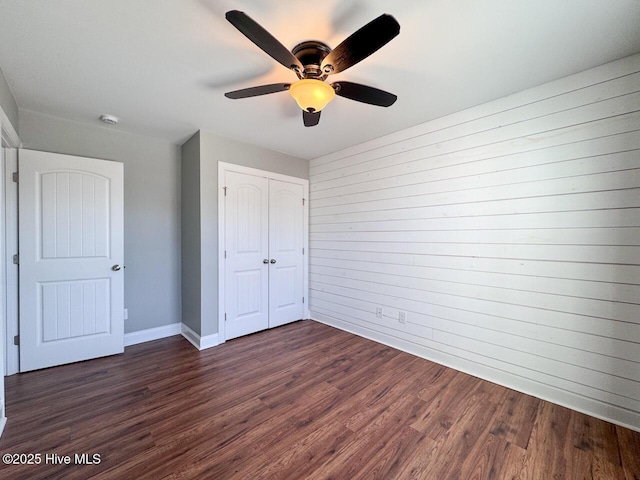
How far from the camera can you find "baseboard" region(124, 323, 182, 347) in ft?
10.1

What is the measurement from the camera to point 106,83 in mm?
2053

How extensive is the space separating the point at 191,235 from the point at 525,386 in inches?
144

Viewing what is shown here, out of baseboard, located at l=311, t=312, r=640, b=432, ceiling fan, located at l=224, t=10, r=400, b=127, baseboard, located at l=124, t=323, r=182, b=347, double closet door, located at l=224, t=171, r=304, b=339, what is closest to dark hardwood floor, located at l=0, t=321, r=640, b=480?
baseboard, located at l=311, t=312, r=640, b=432

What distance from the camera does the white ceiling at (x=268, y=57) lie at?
4.61 ft

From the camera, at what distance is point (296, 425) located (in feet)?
5.89

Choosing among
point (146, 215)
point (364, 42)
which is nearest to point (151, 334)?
point (146, 215)

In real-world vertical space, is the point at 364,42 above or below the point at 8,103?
below

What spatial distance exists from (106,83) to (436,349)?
3767mm

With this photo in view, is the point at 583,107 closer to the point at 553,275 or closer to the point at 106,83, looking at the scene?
the point at 553,275

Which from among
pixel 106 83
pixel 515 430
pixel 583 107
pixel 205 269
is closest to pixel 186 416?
pixel 205 269

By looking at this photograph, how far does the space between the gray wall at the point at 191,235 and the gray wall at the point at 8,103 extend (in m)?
1.42

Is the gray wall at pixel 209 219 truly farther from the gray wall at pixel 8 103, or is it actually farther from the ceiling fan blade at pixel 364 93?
the ceiling fan blade at pixel 364 93

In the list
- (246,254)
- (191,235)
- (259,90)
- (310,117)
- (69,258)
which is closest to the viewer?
(259,90)

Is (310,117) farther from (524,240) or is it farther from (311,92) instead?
(524,240)
